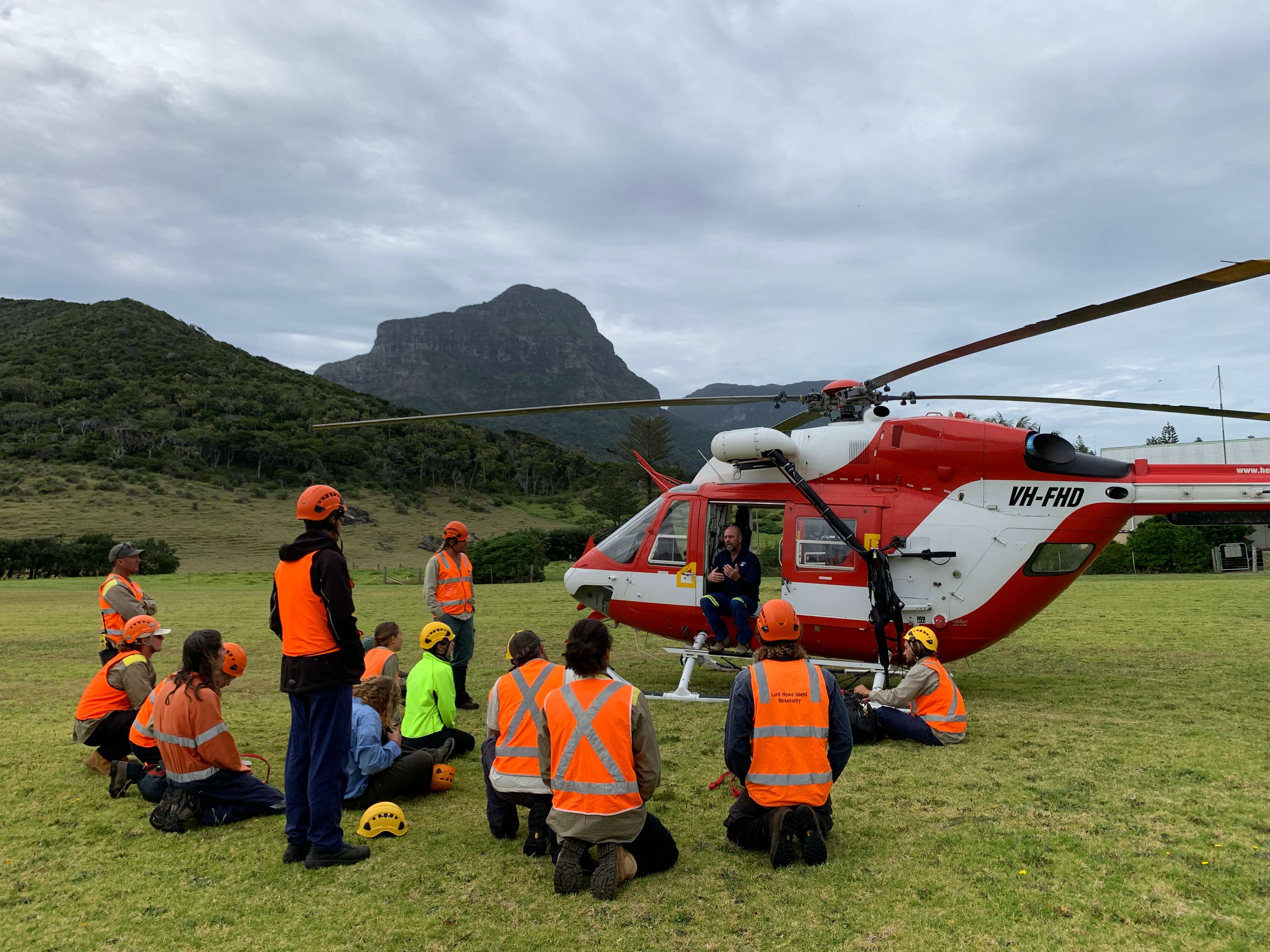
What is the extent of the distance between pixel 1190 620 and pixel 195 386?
97142 mm

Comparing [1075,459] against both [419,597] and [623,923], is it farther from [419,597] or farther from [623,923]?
[419,597]

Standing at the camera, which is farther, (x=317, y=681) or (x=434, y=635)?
(x=434, y=635)

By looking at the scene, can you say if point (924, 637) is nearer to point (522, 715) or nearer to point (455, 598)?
point (522, 715)

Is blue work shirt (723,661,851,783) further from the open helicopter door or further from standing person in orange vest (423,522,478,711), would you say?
standing person in orange vest (423,522,478,711)

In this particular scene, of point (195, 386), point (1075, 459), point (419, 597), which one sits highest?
point (195, 386)

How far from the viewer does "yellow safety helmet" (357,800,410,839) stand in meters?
4.81

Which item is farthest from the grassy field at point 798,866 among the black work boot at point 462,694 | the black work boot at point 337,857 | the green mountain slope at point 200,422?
the green mountain slope at point 200,422

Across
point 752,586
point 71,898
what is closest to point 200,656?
point 71,898

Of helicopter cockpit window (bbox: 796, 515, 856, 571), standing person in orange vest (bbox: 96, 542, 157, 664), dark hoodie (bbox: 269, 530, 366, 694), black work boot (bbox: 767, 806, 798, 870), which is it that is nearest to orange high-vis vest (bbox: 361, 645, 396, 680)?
dark hoodie (bbox: 269, 530, 366, 694)

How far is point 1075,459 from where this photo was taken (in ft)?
27.6

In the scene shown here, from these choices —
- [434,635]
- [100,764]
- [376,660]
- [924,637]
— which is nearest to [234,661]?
[376,660]

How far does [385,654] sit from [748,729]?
334 centimetres

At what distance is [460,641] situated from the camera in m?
8.75

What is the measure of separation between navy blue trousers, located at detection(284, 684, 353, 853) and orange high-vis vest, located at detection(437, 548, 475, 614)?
13.4ft
